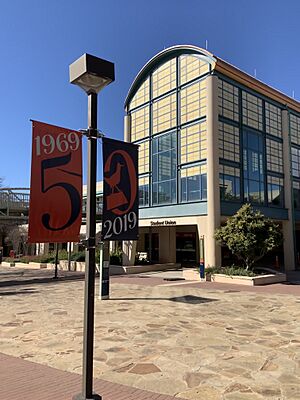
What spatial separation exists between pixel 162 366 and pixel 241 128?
23390 millimetres

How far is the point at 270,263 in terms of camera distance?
34312mm

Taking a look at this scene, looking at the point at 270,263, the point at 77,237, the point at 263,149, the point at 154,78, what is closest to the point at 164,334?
the point at 77,237

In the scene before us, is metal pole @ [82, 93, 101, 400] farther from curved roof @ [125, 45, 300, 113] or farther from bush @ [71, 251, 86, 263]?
bush @ [71, 251, 86, 263]

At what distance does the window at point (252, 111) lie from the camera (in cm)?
2802

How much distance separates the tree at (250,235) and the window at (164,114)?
10.9 metres

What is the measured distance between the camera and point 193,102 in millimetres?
26672

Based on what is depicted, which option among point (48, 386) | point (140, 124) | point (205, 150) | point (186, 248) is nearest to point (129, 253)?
point (186, 248)

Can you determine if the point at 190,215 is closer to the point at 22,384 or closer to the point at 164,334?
the point at 164,334

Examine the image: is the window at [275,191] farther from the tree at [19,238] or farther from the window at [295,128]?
the tree at [19,238]

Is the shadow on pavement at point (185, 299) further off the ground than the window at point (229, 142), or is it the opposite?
the window at point (229, 142)

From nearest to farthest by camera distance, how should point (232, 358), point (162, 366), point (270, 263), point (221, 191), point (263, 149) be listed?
point (162, 366) → point (232, 358) → point (221, 191) → point (263, 149) → point (270, 263)

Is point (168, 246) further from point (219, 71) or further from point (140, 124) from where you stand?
point (219, 71)

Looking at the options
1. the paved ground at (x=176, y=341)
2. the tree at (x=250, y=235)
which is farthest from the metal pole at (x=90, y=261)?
the tree at (x=250, y=235)

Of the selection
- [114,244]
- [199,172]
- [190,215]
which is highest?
[199,172]
